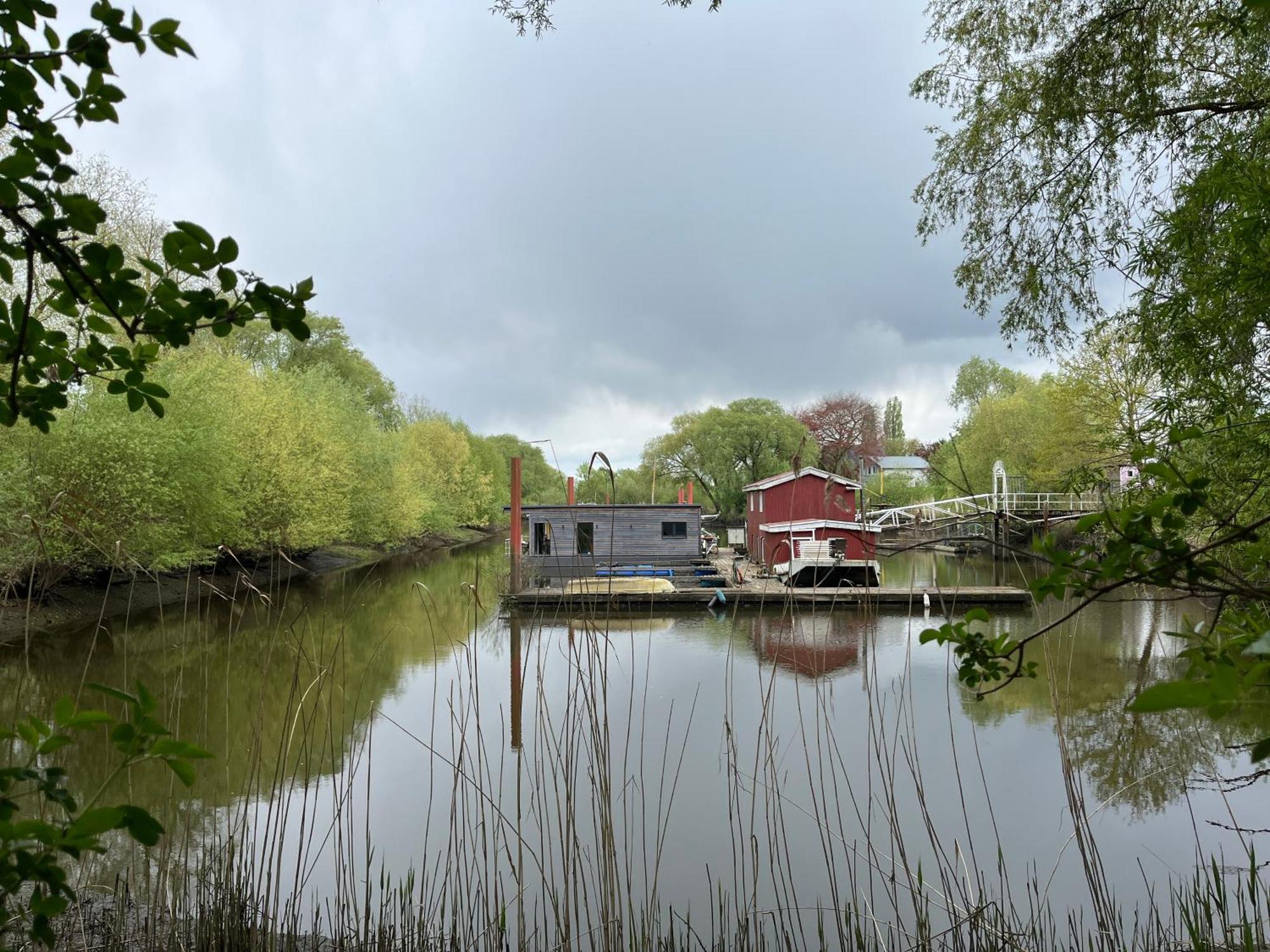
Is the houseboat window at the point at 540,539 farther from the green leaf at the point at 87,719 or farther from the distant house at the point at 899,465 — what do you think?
the distant house at the point at 899,465

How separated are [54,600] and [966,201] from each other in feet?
49.9

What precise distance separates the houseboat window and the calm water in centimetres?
943

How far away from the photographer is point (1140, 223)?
5320 mm

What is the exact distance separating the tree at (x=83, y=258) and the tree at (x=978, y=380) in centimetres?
5660

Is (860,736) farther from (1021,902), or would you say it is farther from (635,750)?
(1021,902)

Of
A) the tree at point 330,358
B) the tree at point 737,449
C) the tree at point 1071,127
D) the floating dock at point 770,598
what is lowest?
the floating dock at point 770,598

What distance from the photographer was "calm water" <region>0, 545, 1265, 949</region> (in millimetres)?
3154

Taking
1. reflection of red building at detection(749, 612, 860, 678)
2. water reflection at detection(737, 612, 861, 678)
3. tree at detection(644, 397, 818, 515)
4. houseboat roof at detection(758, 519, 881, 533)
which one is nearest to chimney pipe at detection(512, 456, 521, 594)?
water reflection at detection(737, 612, 861, 678)

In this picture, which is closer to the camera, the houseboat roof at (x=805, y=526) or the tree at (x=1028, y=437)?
the houseboat roof at (x=805, y=526)

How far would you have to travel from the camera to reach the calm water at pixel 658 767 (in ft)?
10.3

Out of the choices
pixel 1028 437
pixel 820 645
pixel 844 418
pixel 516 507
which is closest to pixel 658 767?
pixel 820 645

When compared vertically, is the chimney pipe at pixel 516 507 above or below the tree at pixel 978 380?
below

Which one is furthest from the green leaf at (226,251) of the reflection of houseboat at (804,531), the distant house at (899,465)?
the distant house at (899,465)

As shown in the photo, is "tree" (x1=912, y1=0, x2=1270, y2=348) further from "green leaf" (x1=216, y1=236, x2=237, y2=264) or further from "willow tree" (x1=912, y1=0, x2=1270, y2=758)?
"green leaf" (x1=216, y1=236, x2=237, y2=264)
